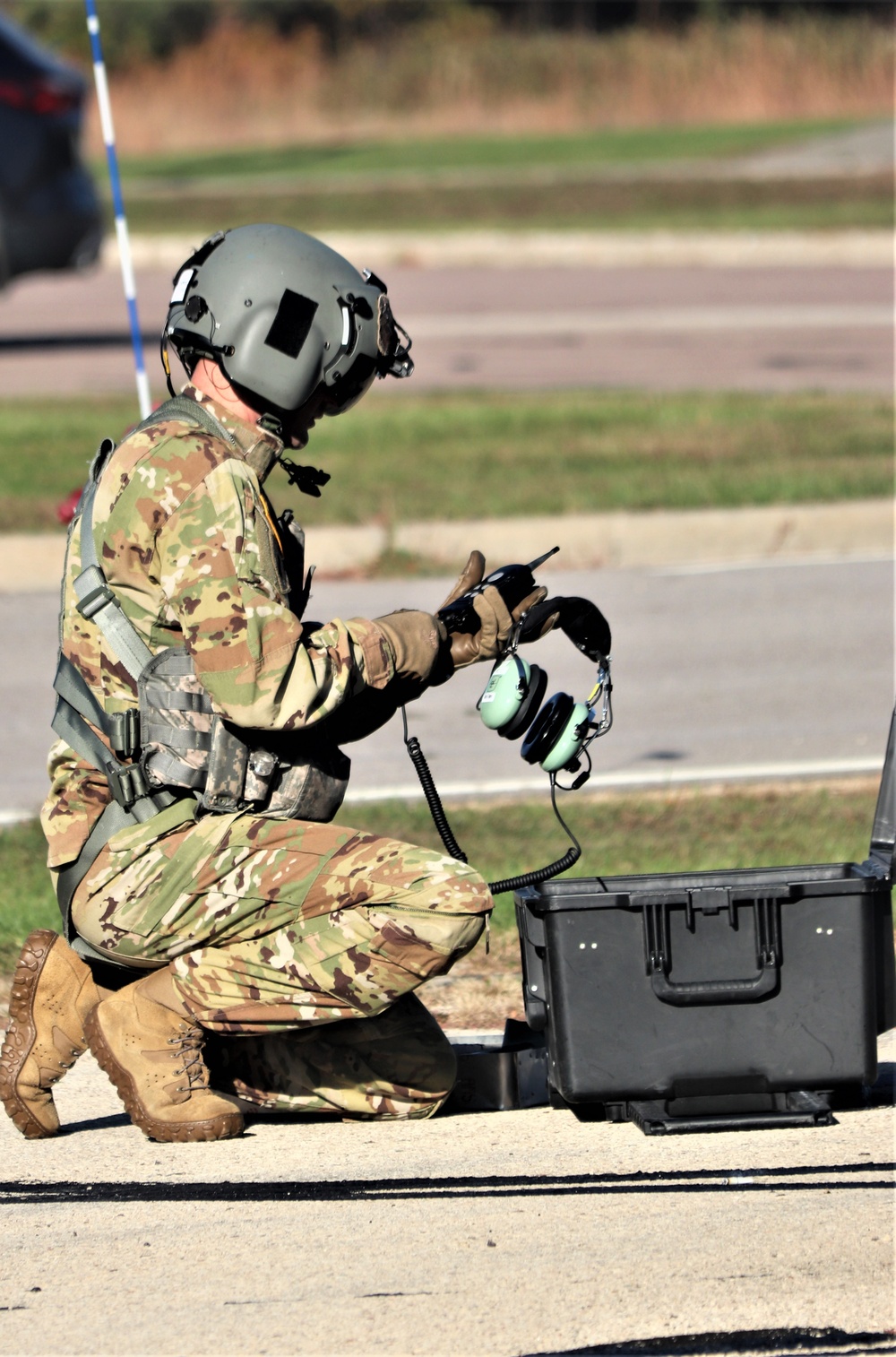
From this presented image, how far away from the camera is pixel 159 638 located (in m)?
3.85

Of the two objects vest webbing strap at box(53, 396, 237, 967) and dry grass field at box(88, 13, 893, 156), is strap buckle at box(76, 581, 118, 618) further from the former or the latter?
dry grass field at box(88, 13, 893, 156)

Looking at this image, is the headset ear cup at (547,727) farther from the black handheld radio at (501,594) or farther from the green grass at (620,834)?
the green grass at (620,834)

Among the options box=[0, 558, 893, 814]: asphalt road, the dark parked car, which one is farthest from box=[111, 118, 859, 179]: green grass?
box=[0, 558, 893, 814]: asphalt road

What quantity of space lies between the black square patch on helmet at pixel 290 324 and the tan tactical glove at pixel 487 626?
51 cm

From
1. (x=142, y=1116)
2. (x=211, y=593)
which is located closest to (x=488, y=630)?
(x=211, y=593)

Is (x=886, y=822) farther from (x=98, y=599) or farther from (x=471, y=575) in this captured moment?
(x=98, y=599)

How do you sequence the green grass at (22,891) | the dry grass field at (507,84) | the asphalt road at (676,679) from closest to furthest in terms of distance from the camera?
the green grass at (22,891), the asphalt road at (676,679), the dry grass field at (507,84)

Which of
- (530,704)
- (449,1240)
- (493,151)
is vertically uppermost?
(493,151)

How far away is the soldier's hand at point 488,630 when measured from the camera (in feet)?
13.0

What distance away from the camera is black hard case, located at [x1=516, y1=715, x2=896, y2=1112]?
3.88 metres

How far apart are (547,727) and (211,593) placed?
0.67 m

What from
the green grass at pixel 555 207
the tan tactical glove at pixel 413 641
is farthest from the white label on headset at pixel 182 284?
the green grass at pixel 555 207

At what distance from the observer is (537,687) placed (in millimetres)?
3832

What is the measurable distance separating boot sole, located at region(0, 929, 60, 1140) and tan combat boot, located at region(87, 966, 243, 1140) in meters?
0.15
